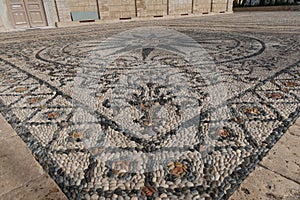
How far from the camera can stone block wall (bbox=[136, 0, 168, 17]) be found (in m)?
11.2

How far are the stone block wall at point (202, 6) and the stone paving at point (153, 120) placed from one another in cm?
1198

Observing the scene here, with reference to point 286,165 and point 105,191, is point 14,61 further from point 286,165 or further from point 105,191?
point 286,165

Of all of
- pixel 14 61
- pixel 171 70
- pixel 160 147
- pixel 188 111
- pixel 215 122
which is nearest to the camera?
pixel 160 147

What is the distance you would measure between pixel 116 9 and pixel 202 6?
6353mm

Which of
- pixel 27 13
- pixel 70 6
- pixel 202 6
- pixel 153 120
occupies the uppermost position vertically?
pixel 70 6

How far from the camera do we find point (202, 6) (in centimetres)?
1362

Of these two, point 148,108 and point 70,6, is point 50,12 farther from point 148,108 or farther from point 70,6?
point 148,108

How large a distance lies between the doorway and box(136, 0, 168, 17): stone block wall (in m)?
4.92

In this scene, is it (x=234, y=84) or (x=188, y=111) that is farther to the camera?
(x=234, y=84)

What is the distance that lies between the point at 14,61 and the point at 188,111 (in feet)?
9.79

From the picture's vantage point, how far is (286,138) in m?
1.14

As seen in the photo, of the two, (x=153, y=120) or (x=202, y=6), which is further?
(x=202, y=6)

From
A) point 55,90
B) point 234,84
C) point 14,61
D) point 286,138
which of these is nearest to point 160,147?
point 286,138

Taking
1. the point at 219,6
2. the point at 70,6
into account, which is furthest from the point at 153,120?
the point at 219,6
